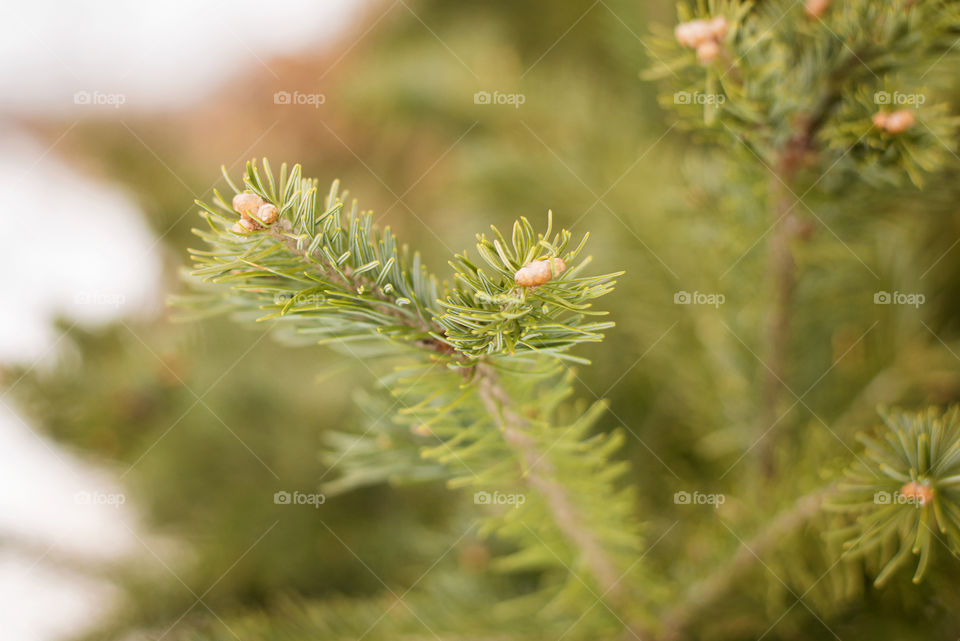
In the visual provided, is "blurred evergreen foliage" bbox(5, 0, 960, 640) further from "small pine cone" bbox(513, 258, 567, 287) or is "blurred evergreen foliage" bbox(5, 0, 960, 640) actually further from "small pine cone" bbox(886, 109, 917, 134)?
"small pine cone" bbox(513, 258, 567, 287)

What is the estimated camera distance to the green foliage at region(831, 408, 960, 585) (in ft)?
0.89

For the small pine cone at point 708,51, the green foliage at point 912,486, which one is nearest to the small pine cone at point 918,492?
the green foliage at point 912,486

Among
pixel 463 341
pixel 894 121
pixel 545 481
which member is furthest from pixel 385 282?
pixel 894 121

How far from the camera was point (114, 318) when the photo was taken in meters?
0.67

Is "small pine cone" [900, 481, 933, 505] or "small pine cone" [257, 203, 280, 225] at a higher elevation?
"small pine cone" [257, 203, 280, 225]

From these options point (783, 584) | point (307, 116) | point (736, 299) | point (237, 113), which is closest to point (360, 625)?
point (783, 584)

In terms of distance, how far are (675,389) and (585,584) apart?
0.24 m

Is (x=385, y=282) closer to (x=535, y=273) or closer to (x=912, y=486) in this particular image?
(x=535, y=273)

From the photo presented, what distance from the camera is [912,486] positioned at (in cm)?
27

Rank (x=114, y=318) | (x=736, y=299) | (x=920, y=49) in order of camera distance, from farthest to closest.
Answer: (x=114, y=318), (x=736, y=299), (x=920, y=49)

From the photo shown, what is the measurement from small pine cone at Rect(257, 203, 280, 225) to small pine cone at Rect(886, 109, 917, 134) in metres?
0.33

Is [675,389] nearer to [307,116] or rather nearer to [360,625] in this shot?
[360,625]

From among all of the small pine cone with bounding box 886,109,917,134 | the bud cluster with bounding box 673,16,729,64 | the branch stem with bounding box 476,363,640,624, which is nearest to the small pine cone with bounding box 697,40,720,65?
the bud cluster with bounding box 673,16,729,64

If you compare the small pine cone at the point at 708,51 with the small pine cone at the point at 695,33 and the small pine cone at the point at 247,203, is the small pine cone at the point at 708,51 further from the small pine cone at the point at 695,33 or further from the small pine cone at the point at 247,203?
the small pine cone at the point at 247,203
